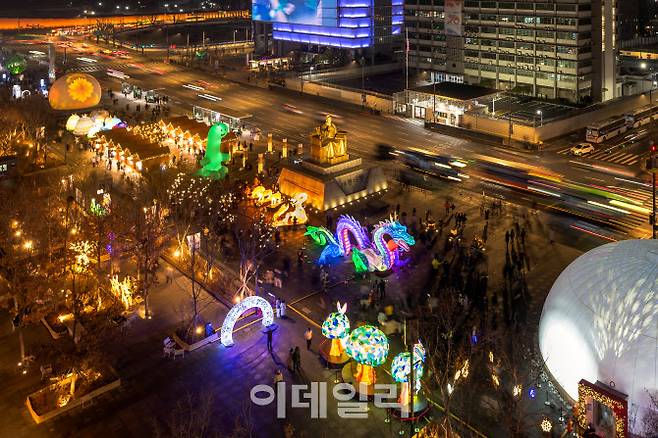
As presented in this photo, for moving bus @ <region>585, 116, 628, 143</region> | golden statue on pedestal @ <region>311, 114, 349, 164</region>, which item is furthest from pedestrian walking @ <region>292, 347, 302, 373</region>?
moving bus @ <region>585, 116, 628, 143</region>

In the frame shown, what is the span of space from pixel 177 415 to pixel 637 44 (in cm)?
13249

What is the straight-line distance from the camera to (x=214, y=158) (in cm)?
6419

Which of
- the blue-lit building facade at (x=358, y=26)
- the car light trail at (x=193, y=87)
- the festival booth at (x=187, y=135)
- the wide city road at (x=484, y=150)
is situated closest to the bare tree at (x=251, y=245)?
the wide city road at (x=484, y=150)

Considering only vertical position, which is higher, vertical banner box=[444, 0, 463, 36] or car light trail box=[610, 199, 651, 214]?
vertical banner box=[444, 0, 463, 36]

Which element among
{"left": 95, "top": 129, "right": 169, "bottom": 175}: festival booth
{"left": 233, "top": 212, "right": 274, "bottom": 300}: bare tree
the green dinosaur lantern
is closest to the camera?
{"left": 233, "top": 212, "right": 274, "bottom": 300}: bare tree

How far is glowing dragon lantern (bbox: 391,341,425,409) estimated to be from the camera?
1050 inches

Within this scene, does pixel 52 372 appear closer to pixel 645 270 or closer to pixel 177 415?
pixel 177 415

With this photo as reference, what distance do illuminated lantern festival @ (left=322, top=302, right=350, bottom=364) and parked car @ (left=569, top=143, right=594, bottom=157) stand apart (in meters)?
48.8

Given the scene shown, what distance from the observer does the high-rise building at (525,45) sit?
3620 inches

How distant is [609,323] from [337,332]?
1249cm

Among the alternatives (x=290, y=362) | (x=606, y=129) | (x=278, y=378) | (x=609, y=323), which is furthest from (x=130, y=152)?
(x=606, y=129)

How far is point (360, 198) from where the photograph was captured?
185ft

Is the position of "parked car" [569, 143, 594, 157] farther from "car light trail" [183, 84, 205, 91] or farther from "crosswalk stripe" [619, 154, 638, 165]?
"car light trail" [183, 84, 205, 91]

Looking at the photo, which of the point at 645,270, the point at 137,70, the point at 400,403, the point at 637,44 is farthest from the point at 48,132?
the point at 637,44
